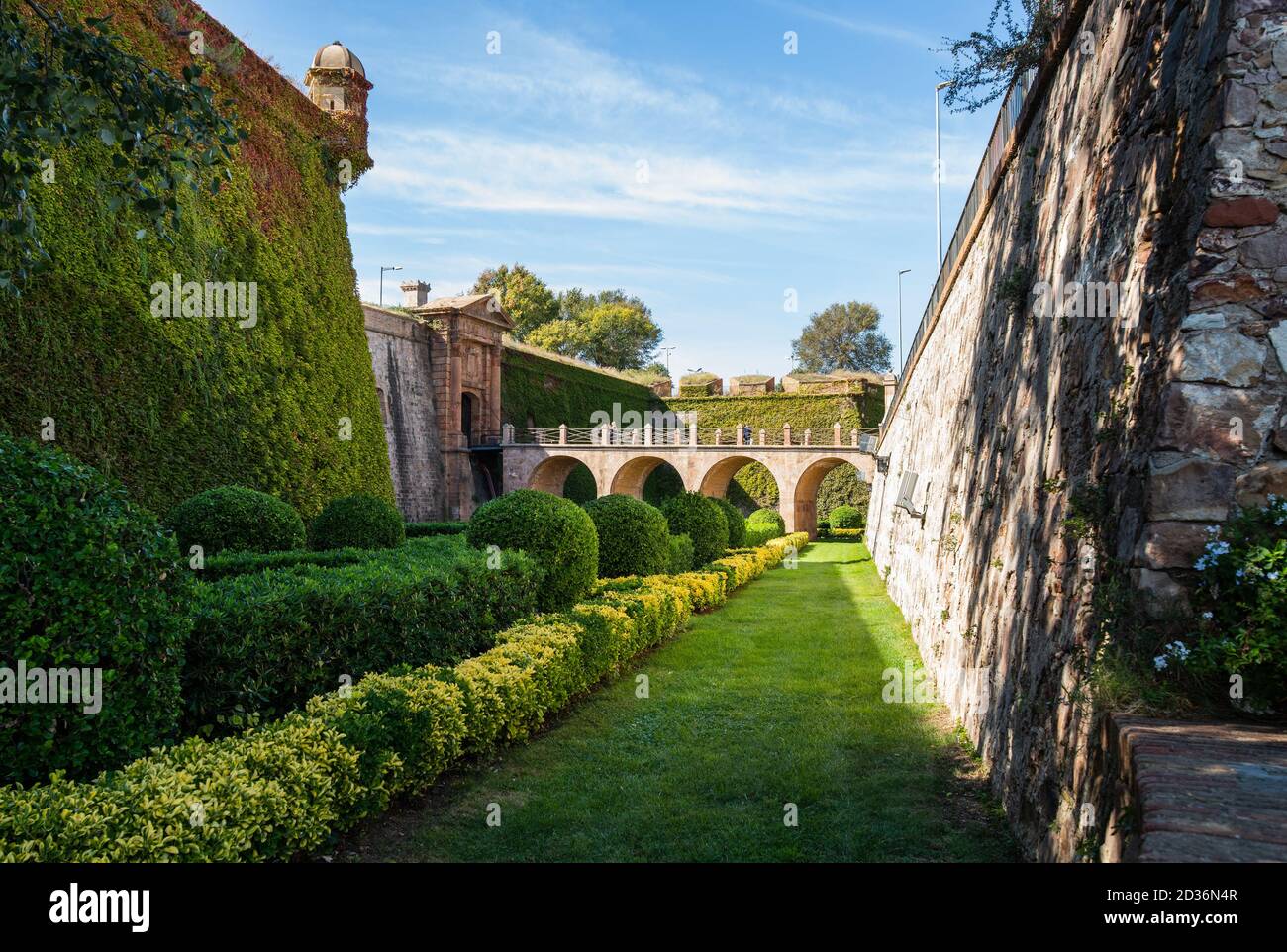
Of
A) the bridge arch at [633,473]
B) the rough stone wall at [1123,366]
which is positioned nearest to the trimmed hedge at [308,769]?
the rough stone wall at [1123,366]

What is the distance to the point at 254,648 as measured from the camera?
5766 millimetres

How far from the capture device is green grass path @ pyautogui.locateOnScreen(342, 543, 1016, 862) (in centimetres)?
441

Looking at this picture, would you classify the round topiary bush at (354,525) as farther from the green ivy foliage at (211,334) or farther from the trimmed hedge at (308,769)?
the trimmed hedge at (308,769)

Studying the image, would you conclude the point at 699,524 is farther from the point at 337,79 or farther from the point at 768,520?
the point at 337,79

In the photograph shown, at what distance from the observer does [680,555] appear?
15.4 meters

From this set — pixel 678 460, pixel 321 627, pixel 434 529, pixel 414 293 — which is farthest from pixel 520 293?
pixel 321 627

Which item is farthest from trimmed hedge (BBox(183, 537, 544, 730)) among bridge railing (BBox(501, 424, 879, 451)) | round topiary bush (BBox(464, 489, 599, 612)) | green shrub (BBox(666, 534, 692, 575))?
bridge railing (BBox(501, 424, 879, 451))

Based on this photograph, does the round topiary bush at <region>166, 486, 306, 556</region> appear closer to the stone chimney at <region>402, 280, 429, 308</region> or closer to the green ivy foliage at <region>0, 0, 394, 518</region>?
the green ivy foliage at <region>0, 0, 394, 518</region>

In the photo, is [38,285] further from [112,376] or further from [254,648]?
[254,648]

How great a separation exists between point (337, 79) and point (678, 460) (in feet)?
65.3

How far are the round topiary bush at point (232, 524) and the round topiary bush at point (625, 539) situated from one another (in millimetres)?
4562

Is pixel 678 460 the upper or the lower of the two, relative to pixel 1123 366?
lower

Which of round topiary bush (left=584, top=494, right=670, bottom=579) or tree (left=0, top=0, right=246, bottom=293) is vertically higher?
tree (left=0, top=0, right=246, bottom=293)

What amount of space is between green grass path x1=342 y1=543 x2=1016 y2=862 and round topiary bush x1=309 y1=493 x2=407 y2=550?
21.9ft
